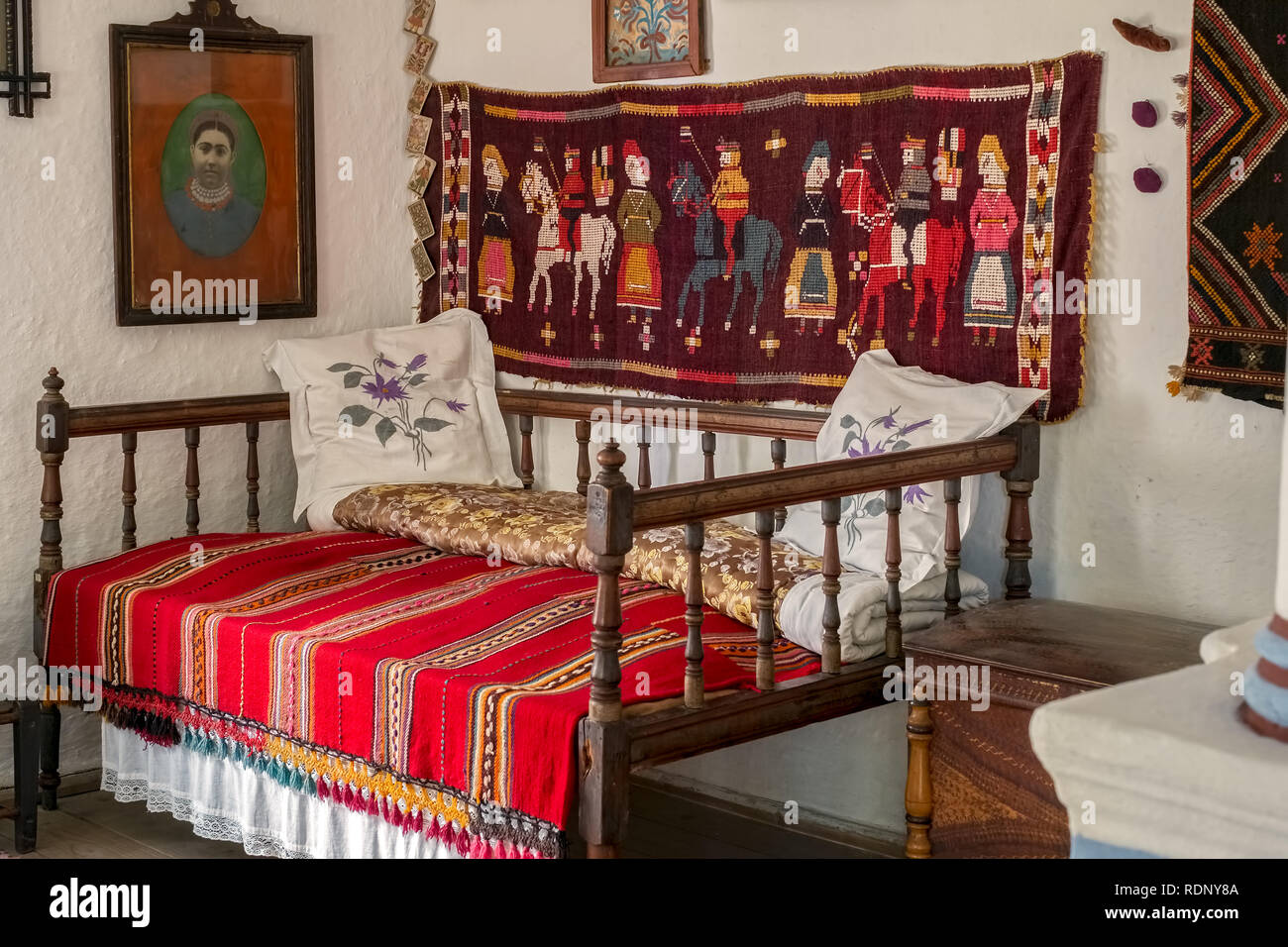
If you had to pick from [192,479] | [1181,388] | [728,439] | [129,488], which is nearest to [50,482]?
[129,488]

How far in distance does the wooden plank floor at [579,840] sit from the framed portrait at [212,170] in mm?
1322

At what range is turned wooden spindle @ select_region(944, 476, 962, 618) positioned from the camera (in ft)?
11.1

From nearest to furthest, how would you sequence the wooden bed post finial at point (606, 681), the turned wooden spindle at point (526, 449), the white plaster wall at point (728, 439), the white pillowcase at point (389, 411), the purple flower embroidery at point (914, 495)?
the wooden bed post finial at point (606, 681) < the white plaster wall at point (728, 439) < the purple flower embroidery at point (914, 495) < the white pillowcase at point (389, 411) < the turned wooden spindle at point (526, 449)

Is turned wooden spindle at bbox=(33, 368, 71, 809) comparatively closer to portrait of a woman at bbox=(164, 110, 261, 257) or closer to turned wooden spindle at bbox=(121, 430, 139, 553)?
turned wooden spindle at bbox=(121, 430, 139, 553)

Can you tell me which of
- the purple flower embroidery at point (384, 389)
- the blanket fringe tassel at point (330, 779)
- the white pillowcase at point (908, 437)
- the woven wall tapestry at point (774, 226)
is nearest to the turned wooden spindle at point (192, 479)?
the purple flower embroidery at point (384, 389)

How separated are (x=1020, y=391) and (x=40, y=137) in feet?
8.53

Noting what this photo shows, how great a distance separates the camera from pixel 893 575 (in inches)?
129

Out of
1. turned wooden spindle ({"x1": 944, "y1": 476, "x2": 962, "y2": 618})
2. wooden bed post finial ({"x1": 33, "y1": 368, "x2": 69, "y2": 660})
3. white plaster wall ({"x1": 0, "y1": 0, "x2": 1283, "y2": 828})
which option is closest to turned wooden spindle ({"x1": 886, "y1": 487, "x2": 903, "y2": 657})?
turned wooden spindle ({"x1": 944, "y1": 476, "x2": 962, "y2": 618})

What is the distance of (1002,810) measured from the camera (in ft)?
10.1

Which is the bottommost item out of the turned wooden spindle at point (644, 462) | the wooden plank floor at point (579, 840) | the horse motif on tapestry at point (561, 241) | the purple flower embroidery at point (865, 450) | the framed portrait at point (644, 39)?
the wooden plank floor at point (579, 840)

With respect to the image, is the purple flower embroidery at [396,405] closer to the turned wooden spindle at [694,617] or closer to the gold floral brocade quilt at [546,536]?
the gold floral brocade quilt at [546,536]

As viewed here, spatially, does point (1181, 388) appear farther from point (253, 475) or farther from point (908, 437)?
point (253, 475)

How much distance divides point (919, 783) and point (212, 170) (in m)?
2.65

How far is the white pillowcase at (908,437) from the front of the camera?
3439 mm
